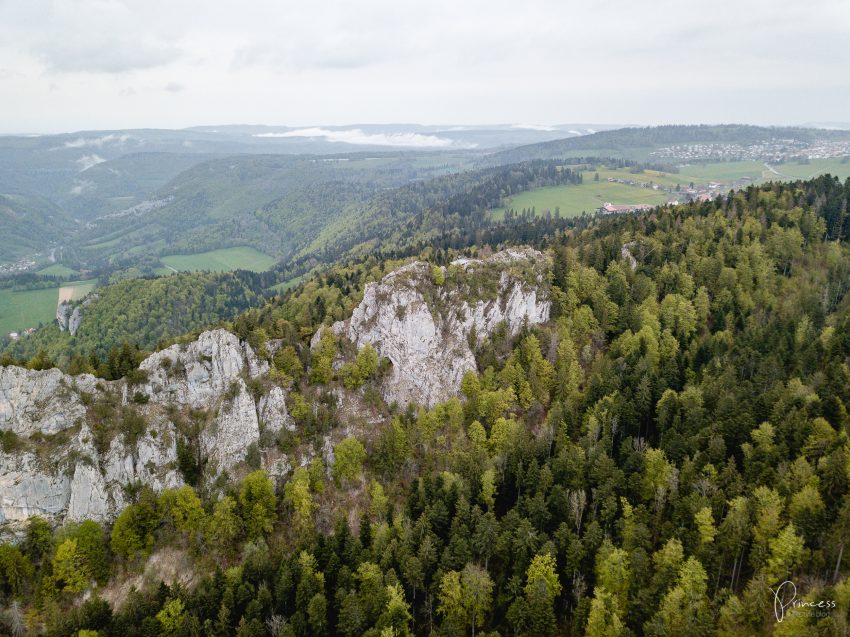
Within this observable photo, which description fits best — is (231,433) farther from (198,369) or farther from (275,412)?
(198,369)

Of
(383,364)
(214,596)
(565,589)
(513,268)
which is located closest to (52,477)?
(214,596)

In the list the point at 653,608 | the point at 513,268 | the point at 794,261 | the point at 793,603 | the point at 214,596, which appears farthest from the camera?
the point at 794,261

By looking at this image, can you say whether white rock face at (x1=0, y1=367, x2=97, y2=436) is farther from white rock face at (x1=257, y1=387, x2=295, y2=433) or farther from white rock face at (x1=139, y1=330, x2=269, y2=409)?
white rock face at (x1=257, y1=387, x2=295, y2=433)

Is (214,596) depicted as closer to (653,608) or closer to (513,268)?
(653,608)

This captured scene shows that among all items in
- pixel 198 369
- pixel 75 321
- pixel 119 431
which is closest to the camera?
pixel 119 431

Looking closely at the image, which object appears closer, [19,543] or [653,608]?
[653,608]

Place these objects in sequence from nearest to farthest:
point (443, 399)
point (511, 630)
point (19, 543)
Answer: point (511, 630) < point (19, 543) < point (443, 399)

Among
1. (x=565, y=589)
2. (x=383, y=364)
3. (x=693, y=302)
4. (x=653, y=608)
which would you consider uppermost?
(x=693, y=302)

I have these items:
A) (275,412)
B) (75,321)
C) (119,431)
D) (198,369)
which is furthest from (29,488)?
(75,321)
